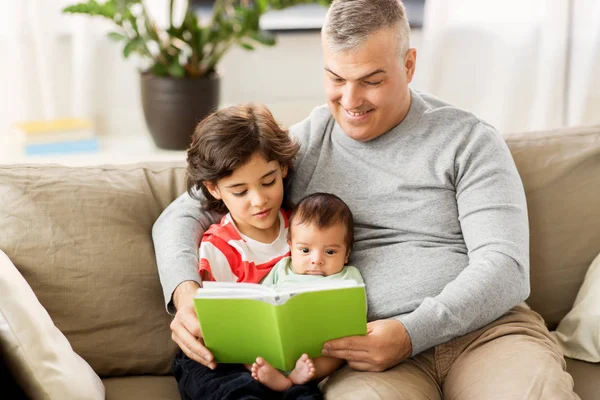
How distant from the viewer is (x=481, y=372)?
1.67 m

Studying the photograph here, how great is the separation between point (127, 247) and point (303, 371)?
595mm

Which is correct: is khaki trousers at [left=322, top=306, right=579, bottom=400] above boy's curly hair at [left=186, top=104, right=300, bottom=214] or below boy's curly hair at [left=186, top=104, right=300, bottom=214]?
below

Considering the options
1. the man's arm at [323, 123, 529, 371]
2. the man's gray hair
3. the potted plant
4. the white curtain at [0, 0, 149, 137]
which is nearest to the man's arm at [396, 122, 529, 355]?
the man's arm at [323, 123, 529, 371]

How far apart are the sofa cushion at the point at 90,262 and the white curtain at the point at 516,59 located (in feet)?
6.25

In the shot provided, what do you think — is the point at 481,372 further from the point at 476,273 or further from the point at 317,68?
the point at 317,68

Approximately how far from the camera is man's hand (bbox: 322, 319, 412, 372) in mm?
1637

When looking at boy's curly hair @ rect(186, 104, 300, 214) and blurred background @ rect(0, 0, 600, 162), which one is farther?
blurred background @ rect(0, 0, 600, 162)

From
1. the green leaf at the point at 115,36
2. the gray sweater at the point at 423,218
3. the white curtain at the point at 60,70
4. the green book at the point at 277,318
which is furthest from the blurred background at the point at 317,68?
the green book at the point at 277,318

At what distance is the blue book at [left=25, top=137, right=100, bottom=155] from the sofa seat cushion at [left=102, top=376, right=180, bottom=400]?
138 centimetres

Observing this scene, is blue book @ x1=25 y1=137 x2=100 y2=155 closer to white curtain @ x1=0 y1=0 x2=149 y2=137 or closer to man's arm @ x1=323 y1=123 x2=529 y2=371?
white curtain @ x1=0 y1=0 x2=149 y2=137

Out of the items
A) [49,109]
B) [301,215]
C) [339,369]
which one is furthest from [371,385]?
[49,109]

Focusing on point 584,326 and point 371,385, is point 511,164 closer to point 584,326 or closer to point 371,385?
point 584,326

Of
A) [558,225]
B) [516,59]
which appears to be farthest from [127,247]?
[516,59]

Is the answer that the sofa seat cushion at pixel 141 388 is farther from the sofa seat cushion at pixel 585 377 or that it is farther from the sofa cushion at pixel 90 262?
the sofa seat cushion at pixel 585 377
